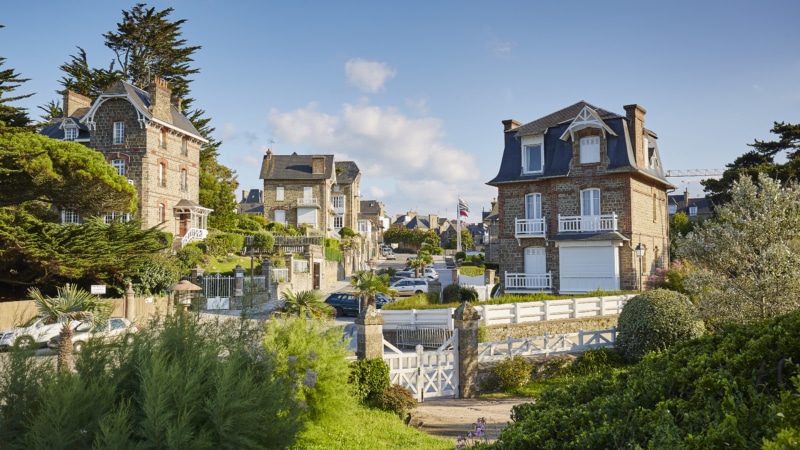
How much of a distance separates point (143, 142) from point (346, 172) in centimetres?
3275

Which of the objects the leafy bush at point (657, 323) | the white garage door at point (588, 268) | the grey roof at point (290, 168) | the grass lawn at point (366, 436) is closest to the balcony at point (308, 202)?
the grey roof at point (290, 168)

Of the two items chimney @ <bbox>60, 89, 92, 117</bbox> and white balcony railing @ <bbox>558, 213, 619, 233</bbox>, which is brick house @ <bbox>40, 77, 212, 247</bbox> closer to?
chimney @ <bbox>60, 89, 92, 117</bbox>

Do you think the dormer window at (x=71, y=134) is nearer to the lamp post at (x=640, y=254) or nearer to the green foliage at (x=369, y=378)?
the green foliage at (x=369, y=378)

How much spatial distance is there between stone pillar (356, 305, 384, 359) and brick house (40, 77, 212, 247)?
2549 cm

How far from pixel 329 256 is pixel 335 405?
1452 inches

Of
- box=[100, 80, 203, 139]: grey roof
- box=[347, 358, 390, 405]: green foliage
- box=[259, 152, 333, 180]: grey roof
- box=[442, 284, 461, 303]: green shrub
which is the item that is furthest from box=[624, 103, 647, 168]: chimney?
box=[259, 152, 333, 180]: grey roof

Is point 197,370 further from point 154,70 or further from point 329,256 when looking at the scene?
point 154,70

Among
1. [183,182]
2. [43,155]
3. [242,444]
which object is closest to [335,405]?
[242,444]

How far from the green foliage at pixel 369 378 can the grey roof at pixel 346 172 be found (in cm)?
5353

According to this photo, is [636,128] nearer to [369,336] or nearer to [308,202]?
[369,336]

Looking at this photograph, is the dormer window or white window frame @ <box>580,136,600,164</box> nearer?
white window frame @ <box>580,136,600,164</box>

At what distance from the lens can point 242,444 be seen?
17.3 feet

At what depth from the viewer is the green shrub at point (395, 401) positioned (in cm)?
1180

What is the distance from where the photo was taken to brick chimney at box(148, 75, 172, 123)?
3596 cm
